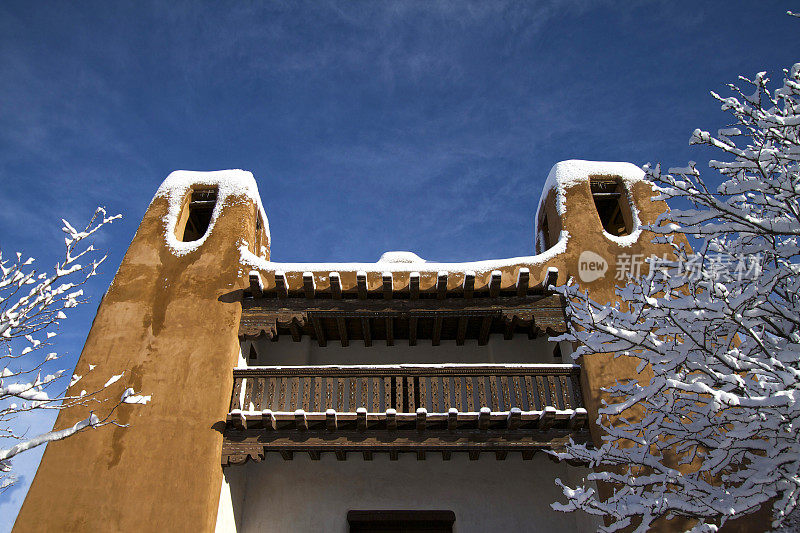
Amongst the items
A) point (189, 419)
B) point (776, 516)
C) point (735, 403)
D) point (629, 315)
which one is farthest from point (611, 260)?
point (189, 419)

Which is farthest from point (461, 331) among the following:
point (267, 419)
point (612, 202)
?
point (612, 202)

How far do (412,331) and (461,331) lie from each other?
1.01 m

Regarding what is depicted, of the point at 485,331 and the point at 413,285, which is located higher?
the point at 413,285

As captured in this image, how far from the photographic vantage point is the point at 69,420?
9867 millimetres

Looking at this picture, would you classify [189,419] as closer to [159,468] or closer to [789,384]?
[159,468]

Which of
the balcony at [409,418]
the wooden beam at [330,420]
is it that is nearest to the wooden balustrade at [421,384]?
the balcony at [409,418]

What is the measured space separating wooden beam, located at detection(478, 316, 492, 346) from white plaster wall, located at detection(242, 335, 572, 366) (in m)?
0.13

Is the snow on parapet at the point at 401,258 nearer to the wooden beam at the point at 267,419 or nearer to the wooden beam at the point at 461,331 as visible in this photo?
the wooden beam at the point at 461,331

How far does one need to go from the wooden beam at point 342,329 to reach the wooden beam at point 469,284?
96.9 inches

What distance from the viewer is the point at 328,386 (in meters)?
10.3

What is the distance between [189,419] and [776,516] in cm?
829

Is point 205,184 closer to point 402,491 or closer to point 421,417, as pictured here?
point 421,417

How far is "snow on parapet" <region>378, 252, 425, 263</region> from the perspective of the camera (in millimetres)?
14516

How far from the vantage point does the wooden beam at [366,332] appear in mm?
11487
